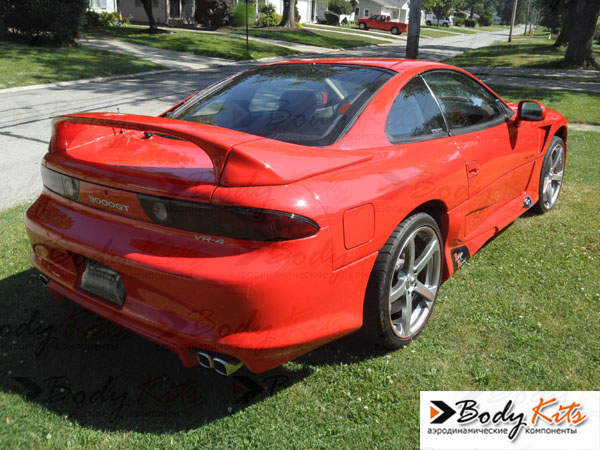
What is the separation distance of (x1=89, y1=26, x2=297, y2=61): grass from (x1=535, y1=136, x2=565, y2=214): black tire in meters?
18.6

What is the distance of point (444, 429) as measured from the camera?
2363 mm

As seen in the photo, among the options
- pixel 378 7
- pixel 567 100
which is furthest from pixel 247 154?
pixel 378 7

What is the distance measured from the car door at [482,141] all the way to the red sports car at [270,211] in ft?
0.08

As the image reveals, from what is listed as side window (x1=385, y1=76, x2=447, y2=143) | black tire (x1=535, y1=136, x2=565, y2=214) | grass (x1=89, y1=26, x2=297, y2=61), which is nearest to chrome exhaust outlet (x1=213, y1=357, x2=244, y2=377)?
side window (x1=385, y1=76, x2=447, y2=143)

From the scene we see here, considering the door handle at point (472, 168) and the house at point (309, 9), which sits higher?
the house at point (309, 9)

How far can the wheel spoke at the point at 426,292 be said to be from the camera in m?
2.95

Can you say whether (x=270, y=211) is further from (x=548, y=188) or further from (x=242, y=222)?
(x=548, y=188)

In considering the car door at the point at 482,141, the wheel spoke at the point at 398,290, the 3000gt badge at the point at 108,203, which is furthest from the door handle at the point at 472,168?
the 3000gt badge at the point at 108,203

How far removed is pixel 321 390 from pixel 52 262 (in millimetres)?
1529

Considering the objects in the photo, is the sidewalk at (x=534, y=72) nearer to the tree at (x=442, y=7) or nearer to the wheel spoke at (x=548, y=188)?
the wheel spoke at (x=548, y=188)

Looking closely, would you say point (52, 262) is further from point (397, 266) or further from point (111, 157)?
point (397, 266)

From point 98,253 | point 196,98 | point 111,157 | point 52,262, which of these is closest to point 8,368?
point 52,262

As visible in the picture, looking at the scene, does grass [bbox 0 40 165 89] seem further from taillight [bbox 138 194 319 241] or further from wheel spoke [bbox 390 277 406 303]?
wheel spoke [bbox 390 277 406 303]

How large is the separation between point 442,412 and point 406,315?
1.89ft
